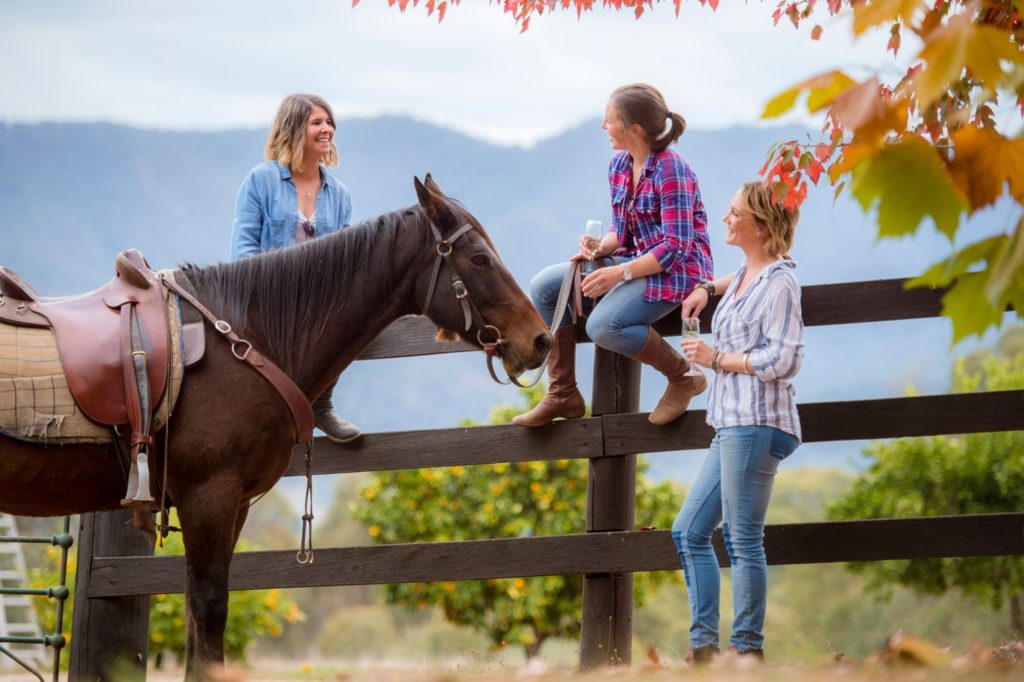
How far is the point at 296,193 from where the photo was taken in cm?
477

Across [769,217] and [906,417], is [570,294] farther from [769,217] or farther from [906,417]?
[906,417]

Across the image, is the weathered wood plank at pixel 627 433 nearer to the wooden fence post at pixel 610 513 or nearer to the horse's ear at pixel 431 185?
the wooden fence post at pixel 610 513

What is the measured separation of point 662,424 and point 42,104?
189948mm

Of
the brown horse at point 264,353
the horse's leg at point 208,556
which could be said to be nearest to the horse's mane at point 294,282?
the brown horse at point 264,353

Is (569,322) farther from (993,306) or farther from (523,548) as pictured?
(993,306)

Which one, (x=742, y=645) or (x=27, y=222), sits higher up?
(x=27, y=222)

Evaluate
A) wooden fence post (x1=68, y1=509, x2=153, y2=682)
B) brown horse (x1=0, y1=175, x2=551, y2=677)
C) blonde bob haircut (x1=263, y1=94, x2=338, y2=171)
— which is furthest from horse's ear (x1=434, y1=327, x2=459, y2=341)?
wooden fence post (x1=68, y1=509, x2=153, y2=682)

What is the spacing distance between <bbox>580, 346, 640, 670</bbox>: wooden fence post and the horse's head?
92cm

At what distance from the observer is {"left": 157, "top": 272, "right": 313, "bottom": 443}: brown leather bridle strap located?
3.64m

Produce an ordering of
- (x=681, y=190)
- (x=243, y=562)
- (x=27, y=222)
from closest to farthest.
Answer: (x=681, y=190) < (x=243, y=562) < (x=27, y=222)

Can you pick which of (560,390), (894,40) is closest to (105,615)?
(560,390)

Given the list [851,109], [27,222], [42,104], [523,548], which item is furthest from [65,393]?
[42,104]

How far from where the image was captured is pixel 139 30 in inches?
7456

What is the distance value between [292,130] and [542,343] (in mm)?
1736
